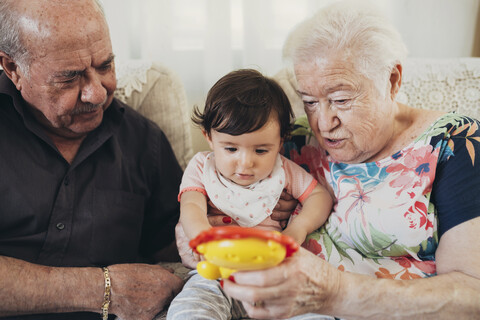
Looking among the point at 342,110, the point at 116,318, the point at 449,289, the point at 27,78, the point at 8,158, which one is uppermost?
the point at 27,78

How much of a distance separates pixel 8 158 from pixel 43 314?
540mm

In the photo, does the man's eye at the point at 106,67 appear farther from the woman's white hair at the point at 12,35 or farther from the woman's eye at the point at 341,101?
the woman's eye at the point at 341,101

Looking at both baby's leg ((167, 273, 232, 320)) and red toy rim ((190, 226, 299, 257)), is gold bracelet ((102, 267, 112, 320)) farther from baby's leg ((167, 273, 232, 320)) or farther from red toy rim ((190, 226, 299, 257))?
red toy rim ((190, 226, 299, 257))

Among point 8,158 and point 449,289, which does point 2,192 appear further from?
point 449,289

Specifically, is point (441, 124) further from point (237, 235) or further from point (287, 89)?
point (237, 235)

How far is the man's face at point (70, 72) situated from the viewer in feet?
4.51

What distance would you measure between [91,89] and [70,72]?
9 centimetres

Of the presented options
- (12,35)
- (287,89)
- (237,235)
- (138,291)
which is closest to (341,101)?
(287,89)

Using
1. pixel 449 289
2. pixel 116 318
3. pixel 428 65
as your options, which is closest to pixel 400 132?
Answer: pixel 449 289

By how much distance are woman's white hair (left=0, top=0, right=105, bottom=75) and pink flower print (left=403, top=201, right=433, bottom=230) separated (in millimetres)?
1329

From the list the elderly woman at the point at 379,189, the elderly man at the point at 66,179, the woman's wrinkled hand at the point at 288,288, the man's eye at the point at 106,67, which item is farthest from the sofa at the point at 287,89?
the woman's wrinkled hand at the point at 288,288

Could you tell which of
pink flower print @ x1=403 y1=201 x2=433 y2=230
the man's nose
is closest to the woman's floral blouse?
pink flower print @ x1=403 y1=201 x2=433 y2=230

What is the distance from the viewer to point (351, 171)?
1.48 metres

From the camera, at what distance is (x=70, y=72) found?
1.41 meters
